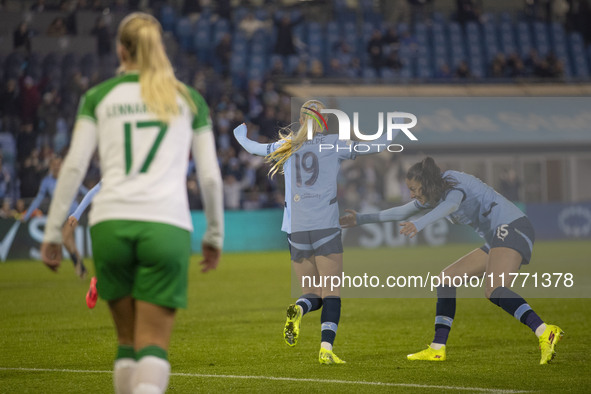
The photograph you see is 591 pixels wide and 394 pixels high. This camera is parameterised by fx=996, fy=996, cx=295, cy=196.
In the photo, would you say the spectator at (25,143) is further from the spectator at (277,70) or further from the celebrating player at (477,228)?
the celebrating player at (477,228)

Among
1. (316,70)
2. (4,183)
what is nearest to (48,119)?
(4,183)

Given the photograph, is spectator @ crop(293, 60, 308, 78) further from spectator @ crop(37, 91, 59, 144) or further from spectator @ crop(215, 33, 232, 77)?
spectator @ crop(37, 91, 59, 144)

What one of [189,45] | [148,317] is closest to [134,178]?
[148,317]

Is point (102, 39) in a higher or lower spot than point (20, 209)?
higher

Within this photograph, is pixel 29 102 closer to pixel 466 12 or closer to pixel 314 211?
pixel 466 12

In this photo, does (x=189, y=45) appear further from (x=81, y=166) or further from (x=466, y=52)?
(x=81, y=166)

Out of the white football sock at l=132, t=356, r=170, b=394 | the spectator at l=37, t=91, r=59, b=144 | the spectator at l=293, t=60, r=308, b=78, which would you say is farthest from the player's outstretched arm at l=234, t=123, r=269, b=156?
the spectator at l=293, t=60, r=308, b=78

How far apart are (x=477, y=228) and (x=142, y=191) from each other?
15.2ft

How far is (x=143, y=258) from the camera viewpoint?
4340 millimetres

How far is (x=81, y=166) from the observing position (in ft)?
14.6

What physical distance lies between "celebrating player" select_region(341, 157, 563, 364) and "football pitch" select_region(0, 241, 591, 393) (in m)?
0.36

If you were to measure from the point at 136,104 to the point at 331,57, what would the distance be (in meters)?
26.2

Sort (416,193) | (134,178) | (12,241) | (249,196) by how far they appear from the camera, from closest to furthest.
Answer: (134,178), (416,193), (12,241), (249,196)

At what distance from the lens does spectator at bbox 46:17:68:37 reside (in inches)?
1035
